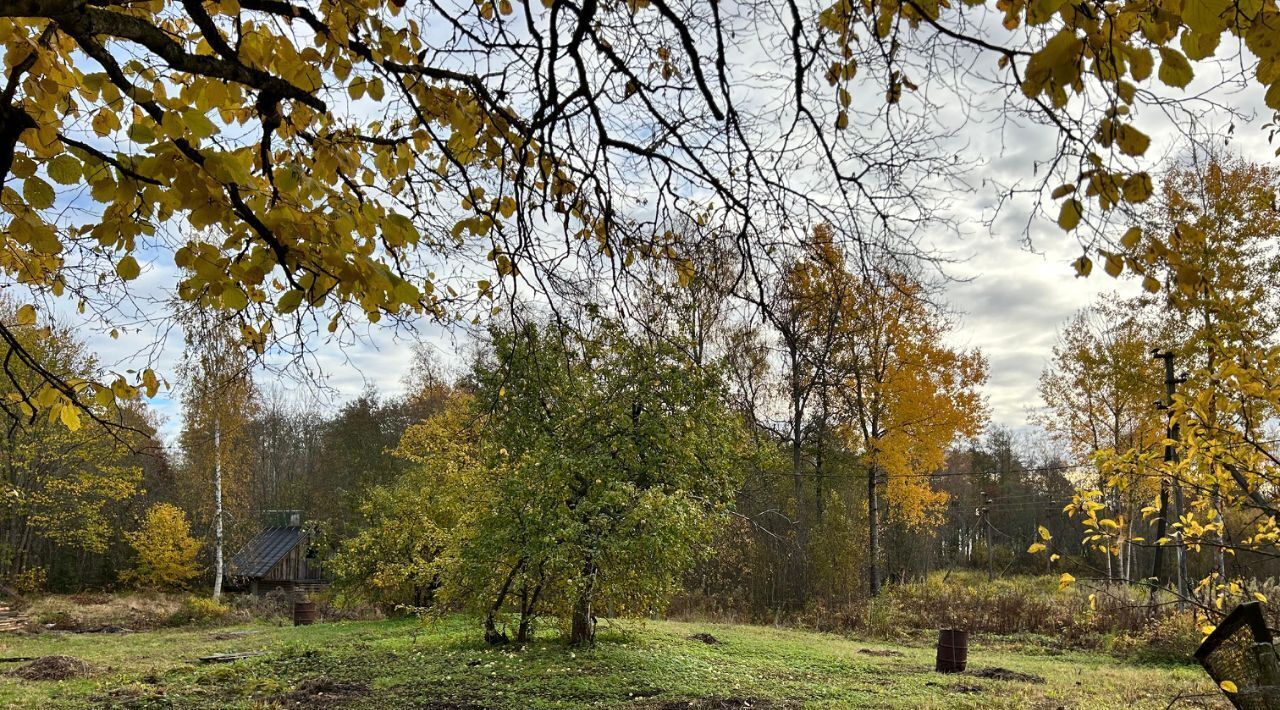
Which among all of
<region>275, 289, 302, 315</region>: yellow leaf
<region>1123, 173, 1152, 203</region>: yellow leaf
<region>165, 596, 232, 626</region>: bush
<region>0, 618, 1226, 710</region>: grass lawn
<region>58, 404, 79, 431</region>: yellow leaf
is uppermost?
<region>1123, 173, 1152, 203</region>: yellow leaf

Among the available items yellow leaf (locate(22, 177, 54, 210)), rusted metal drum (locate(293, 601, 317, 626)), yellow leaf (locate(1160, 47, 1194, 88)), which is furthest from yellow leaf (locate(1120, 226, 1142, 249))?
rusted metal drum (locate(293, 601, 317, 626))

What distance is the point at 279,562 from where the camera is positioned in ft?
79.3

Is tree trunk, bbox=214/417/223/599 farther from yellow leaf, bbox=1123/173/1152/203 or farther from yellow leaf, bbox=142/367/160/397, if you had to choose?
yellow leaf, bbox=1123/173/1152/203

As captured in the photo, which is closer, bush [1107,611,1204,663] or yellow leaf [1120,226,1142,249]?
yellow leaf [1120,226,1142,249]

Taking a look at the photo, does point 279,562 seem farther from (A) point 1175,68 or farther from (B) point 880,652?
(A) point 1175,68

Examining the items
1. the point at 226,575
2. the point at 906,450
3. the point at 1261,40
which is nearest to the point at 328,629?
the point at 226,575

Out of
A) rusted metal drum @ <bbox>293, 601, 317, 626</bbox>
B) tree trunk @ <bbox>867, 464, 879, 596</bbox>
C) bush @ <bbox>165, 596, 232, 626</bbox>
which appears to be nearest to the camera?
rusted metal drum @ <bbox>293, 601, 317, 626</bbox>

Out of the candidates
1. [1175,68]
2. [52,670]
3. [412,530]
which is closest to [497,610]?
[412,530]

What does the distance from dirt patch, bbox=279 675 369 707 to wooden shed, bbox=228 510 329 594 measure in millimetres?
16527

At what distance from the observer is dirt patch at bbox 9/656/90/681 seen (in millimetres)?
7996

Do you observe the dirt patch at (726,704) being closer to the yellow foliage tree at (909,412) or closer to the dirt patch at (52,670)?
the dirt patch at (52,670)

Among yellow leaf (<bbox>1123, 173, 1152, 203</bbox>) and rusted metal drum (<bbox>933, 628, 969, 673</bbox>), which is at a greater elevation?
yellow leaf (<bbox>1123, 173, 1152, 203</bbox>)

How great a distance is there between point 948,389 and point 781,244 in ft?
51.2

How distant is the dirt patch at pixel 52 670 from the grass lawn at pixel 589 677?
0.15m
